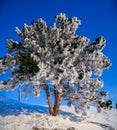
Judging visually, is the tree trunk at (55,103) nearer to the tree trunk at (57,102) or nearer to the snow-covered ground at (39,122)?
the tree trunk at (57,102)

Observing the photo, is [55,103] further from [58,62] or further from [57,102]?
[58,62]

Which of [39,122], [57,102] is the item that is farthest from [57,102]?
[39,122]

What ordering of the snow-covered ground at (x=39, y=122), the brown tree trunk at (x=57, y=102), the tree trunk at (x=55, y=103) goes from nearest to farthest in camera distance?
the snow-covered ground at (x=39, y=122)
the tree trunk at (x=55, y=103)
the brown tree trunk at (x=57, y=102)

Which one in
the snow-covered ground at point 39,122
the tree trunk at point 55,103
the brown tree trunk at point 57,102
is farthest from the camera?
the brown tree trunk at point 57,102

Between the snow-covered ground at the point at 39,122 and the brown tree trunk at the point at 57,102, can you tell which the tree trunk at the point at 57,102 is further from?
the snow-covered ground at the point at 39,122

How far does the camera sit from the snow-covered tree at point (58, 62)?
1961cm

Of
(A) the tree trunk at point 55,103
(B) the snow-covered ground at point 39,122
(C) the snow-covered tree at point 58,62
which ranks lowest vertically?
(B) the snow-covered ground at point 39,122

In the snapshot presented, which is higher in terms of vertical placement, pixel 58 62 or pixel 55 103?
pixel 58 62

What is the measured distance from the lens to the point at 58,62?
19.6 meters

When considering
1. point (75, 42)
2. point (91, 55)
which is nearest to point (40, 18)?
point (75, 42)

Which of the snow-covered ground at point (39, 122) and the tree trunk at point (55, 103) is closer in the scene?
the snow-covered ground at point (39, 122)

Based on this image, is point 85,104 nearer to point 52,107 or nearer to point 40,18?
point 52,107

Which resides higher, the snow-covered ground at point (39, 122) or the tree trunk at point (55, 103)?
the tree trunk at point (55, 103)

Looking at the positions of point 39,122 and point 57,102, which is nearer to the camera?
point 39,122
